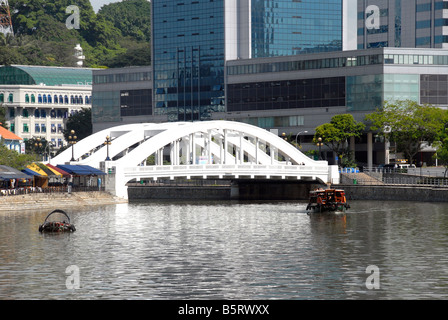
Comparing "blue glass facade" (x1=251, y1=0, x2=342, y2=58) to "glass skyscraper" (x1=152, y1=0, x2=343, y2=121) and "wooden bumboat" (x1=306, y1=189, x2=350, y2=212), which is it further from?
"wooden bumboat" (x1=306, y1=189, x2=350, y2=212)

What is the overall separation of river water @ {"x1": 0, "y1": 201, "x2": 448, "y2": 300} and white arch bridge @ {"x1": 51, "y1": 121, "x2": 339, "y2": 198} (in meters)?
12.3

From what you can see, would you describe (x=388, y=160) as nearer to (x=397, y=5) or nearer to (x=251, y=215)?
(x=397, y=5)

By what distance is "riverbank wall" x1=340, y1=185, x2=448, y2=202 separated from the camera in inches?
3930

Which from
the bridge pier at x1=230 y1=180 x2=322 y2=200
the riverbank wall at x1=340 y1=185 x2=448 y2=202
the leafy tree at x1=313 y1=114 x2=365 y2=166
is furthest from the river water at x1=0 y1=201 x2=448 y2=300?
the leafy tree at x1=313 y1=114 x2=365 y2=166

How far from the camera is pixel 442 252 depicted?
57594 mm

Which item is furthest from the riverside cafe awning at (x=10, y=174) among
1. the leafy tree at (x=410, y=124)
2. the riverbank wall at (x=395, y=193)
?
the leafy tree at (x=410, y=124)

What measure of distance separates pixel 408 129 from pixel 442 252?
72.1 metres

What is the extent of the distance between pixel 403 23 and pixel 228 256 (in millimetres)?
130790

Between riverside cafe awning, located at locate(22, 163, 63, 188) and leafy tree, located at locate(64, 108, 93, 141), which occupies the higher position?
leafy tree, located at locate(64, 108, 93, 141)

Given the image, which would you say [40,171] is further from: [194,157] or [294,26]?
[294,26]

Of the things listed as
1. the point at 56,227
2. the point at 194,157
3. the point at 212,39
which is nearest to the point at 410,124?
the point at 194,157

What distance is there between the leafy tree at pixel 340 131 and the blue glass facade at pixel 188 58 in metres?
30.3

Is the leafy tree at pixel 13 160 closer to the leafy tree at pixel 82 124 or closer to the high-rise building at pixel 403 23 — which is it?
the leafy tree at pixel 82 124

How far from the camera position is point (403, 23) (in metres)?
178
